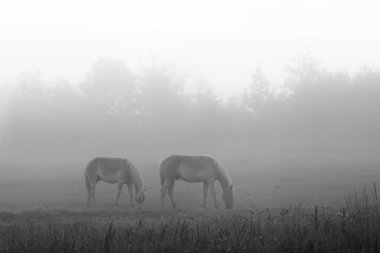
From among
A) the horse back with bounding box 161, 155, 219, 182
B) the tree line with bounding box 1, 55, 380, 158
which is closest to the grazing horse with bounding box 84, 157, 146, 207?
the horse back with bounding box 161, 155, 219, 182

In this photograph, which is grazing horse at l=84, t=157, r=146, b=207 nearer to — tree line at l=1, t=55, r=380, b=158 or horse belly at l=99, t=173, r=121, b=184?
horse belly at l=99, t=173, r=121, b=184

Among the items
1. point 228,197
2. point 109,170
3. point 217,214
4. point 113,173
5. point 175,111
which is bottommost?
point 217,214

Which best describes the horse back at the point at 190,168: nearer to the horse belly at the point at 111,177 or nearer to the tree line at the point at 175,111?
the horse belly at the point at 111,177

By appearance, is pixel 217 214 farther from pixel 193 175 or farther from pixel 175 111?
pixel 175 111

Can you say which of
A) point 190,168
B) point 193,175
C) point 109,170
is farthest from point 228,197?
point 109,170

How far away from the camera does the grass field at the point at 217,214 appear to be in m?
6.45

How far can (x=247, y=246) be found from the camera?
6.30 meters

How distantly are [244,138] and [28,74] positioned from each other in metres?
33.0

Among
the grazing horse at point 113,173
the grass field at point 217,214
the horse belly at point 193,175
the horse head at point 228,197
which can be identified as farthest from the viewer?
the grazing horse at point 113,173

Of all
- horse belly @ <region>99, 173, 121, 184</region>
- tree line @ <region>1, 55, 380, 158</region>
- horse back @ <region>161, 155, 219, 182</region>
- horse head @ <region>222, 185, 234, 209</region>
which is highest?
tree line @ <region>1, 55, 380, 158</region>

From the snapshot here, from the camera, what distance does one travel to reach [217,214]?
49.5 ft

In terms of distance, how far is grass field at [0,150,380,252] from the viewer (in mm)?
6445

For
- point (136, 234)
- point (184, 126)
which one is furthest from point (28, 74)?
point (136, 234)

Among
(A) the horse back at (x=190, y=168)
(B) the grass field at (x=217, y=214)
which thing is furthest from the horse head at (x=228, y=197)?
(A) the horse back at (x=190, y=168)
